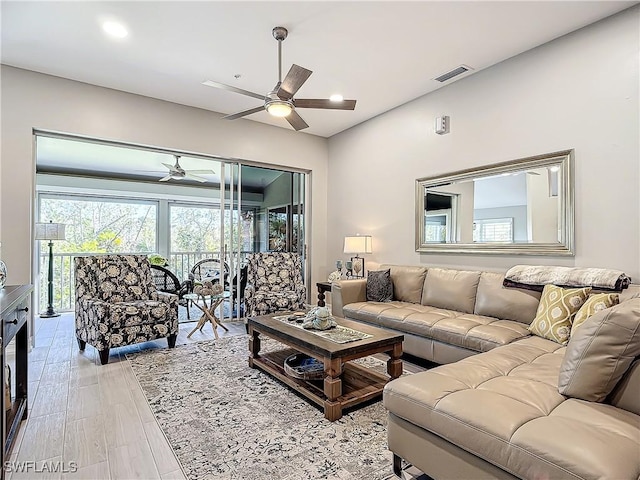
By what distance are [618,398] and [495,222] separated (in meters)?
2.41

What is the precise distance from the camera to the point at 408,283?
13.6ft

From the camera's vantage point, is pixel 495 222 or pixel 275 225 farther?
pixel 275 225

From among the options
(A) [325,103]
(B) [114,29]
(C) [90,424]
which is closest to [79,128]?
(B) [114,29]

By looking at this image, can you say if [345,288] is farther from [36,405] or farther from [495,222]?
[36,405]

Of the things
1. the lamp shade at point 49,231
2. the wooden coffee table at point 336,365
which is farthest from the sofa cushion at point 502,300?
the lamp shade at point 49,231

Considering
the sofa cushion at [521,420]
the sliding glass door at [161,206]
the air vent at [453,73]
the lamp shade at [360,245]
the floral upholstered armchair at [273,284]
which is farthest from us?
the sliding glass door at [161,206]

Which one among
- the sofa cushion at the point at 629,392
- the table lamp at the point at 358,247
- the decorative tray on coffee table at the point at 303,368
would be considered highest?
the table lamp at the point at 358,247

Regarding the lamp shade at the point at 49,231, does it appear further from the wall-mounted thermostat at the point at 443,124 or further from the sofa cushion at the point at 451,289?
the wall-mounted thermostat at the point at 443,124

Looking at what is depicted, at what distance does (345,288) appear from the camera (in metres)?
4.17

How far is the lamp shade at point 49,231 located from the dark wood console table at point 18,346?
278 cm

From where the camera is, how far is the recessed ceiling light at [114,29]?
2933mm

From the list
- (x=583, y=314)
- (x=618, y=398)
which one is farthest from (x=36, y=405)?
(x=583, y=314)

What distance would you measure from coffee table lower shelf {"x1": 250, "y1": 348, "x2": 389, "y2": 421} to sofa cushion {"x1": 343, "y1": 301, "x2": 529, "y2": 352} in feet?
2.10

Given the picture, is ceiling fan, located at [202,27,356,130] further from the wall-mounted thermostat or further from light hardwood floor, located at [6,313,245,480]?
light hardwood floor, located at [6,313,245,480]
